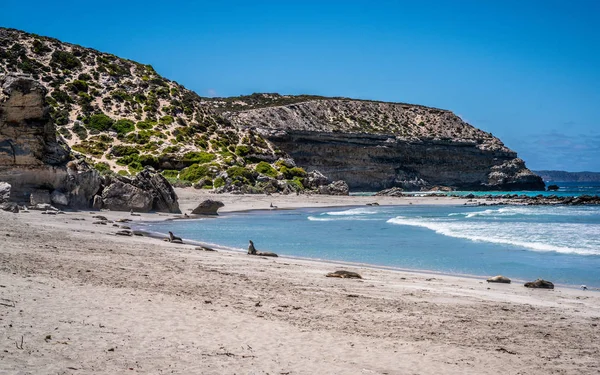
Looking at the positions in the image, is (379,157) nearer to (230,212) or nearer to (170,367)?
(230,212)

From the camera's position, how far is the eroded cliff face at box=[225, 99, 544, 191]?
93938 millimetres

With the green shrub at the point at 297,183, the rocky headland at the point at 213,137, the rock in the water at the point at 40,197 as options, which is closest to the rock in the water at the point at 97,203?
the rocky headland at the point at 213,137

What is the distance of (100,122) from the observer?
63.6m

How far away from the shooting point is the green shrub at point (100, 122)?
63.1 meters

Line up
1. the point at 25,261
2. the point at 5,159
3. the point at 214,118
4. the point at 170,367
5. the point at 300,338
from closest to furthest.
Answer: the point at 170,367 → the point at 300,338 → the point at 25,261 → the point at 5,159 → the point at 214,118

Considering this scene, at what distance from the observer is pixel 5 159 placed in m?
22.4

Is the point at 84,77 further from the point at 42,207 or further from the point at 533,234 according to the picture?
the point at 533,234

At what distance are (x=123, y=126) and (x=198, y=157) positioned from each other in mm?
10942

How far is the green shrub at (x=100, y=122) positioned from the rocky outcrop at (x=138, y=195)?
36.8 metres

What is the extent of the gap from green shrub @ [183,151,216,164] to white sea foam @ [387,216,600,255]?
32.5 m

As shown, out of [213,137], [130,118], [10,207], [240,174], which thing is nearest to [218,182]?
[240,174]

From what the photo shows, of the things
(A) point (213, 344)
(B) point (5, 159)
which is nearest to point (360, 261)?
(A) point (213, 344)

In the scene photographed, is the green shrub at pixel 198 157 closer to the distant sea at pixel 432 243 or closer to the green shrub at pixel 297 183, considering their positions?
→ the green shrub at pixel 297 183

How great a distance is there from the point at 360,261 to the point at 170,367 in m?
10.6
